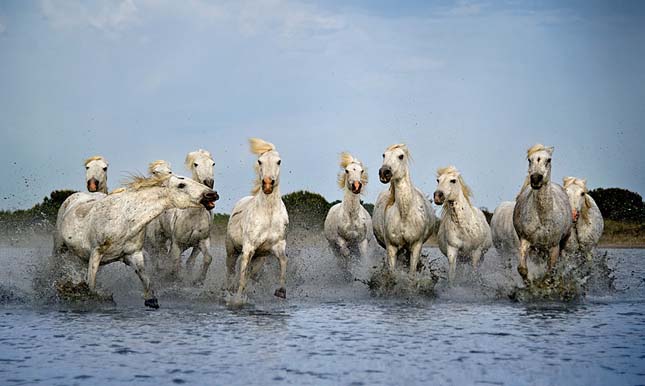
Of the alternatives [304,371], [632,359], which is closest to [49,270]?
[304,371]

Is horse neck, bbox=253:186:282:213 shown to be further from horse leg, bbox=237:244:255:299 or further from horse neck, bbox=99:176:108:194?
horse neck, bbox=99:176:108:194

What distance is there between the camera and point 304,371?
8297 millimetres

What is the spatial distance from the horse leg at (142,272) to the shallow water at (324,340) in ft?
0.56

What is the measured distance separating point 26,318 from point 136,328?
1.91m

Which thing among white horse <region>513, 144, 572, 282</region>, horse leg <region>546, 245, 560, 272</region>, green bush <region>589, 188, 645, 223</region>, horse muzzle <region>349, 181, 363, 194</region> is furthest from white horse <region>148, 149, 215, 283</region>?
green bush <region>589, 188, 645, 223</region>

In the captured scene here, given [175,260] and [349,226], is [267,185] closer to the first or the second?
[175,260]

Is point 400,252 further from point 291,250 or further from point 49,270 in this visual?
point 49,270

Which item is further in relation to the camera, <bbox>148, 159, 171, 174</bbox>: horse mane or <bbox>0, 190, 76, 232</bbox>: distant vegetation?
<bbox>0, 190, 76, 232</bbox>: distant vegetation

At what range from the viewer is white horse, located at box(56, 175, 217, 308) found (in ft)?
38.8

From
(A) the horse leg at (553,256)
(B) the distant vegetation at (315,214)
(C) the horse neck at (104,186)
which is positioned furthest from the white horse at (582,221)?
(B) the distant vegetation at (315,214)

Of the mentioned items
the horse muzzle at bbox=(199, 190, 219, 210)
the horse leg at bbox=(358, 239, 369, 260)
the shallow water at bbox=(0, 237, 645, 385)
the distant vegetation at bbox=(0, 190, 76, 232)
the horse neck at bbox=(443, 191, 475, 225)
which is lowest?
the shallow water at bbox=(0, 237, 645, 385)

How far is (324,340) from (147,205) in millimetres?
3323

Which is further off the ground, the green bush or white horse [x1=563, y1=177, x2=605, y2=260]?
the green bush

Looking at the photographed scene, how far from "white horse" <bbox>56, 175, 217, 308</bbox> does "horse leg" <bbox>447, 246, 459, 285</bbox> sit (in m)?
4.39
